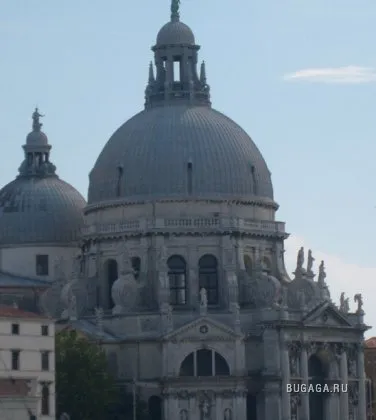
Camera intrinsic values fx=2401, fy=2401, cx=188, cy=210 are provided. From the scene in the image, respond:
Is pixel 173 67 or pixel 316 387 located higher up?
pixel 173 67

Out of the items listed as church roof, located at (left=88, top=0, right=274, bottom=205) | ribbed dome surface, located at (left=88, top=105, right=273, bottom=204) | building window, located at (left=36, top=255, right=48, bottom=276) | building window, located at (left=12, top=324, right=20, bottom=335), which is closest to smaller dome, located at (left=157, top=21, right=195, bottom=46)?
church roof, located at (left=88, top=0, right=274, bottom=205)

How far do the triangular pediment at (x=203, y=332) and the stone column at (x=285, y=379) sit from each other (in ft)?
12.0

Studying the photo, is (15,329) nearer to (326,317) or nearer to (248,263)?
(248,263)

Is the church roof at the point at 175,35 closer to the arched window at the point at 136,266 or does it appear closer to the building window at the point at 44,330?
the arched window at the point at 136,266

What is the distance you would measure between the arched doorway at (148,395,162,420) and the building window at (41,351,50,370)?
1516cm

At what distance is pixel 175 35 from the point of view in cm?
16650

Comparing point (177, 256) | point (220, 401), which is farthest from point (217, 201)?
point (220, 401)

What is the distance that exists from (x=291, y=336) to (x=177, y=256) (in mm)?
9666

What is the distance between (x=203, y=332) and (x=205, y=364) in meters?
2.24

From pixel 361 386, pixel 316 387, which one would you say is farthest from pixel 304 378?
pixel 361 386

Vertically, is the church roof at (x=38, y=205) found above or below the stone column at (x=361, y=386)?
above

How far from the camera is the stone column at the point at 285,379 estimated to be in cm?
15638

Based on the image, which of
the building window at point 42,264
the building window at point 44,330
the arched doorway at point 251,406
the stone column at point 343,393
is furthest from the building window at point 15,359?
the building window at point 42,264

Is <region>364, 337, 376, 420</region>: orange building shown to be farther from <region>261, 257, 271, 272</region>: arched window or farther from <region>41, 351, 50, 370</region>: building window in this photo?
<region>41, 351, 50, 370</region>: building window
